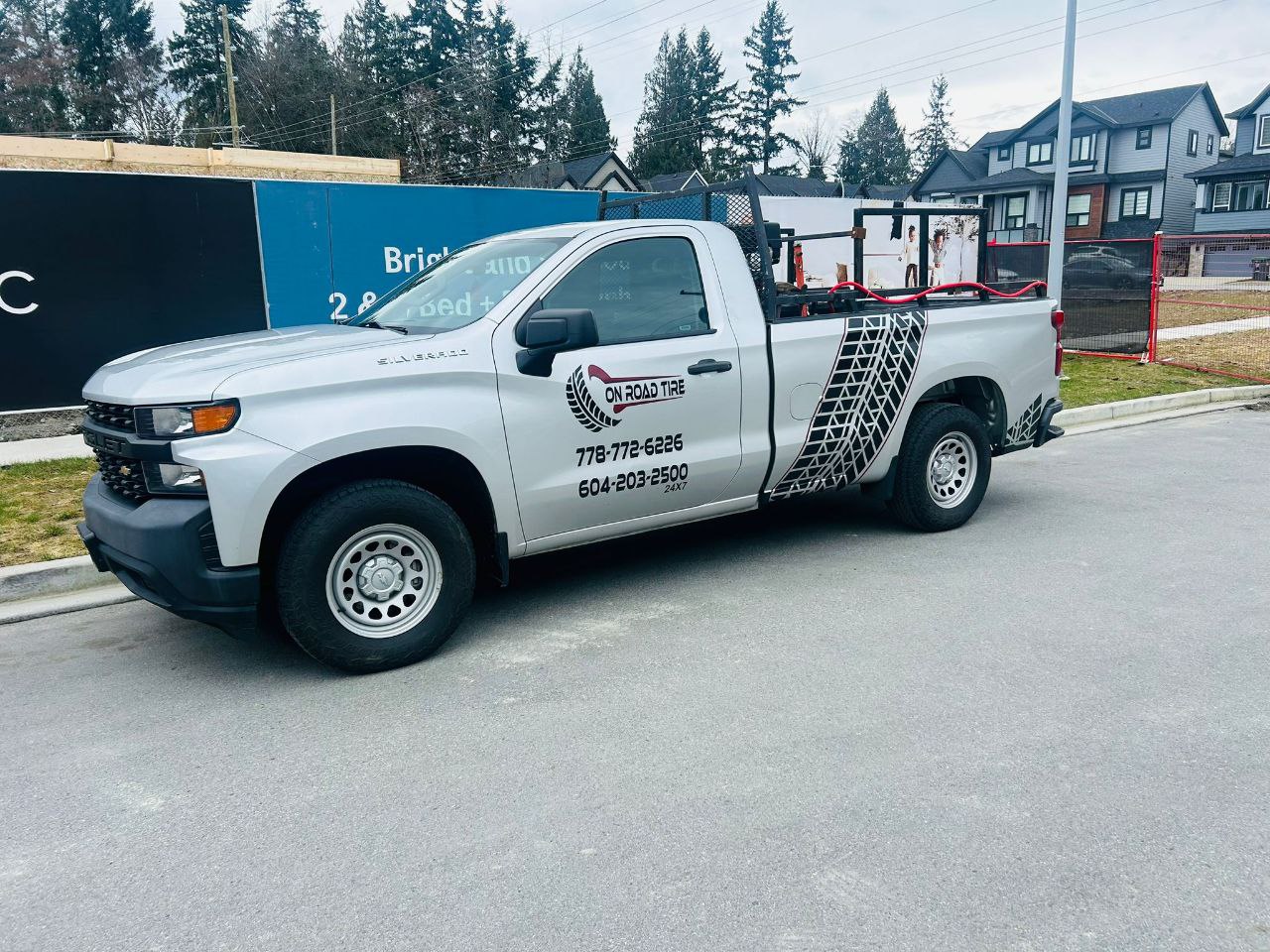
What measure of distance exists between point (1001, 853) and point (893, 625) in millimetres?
1974

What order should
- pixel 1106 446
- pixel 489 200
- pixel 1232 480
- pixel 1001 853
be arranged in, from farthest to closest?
1. pixel 489 200
2. pixel 1106 446
3. pixel 1232 480
4. pixel 1001 853

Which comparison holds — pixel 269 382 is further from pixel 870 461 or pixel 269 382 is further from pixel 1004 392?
pixel 1004 392

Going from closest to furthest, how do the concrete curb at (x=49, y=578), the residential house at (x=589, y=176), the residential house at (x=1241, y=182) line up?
the concrete curb at (x=49, y=578)
the residential house at (x=589, y=176)
the residential house at (x=1241, y=182)

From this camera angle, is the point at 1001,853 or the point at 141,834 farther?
the point at 141,834

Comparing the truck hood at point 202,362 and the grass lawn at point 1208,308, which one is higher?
the truck hood at point 202,362

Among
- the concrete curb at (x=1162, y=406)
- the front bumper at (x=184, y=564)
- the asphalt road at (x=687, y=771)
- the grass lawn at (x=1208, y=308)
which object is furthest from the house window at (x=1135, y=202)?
the front bumper at (x=184, y=564)

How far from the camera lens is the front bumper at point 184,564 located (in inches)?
162

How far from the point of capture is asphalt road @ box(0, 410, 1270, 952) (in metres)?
2.84

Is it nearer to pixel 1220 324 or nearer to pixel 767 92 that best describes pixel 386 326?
pixel 1220 324

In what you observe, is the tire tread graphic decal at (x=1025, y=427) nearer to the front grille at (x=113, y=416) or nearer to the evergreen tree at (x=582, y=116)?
the front grille at (x=113, y=416)

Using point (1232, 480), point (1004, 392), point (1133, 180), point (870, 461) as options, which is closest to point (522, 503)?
point (870, 461)

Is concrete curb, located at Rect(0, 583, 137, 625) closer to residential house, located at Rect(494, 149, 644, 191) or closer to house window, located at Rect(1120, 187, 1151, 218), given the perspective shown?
residential house, located at Rect(494, 149, 644, 191)

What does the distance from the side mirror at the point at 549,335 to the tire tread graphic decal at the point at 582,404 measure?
14cm

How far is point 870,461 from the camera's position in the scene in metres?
6.30
